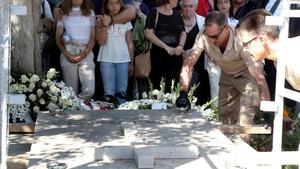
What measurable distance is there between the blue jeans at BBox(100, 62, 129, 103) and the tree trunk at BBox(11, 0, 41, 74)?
111 centimetres

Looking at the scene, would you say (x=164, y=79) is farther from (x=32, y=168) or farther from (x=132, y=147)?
(x=32, y=168)

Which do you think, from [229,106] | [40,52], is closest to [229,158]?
[229,106]

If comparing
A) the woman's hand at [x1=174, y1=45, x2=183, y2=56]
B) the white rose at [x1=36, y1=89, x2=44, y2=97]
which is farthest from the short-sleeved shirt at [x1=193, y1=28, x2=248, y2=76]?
the white rose at [x1=36, y1=89, x2=44, y2=97]

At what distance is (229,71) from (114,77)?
1658mm

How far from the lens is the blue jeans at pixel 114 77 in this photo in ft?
26.1

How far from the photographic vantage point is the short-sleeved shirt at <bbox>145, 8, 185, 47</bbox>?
7.91 m

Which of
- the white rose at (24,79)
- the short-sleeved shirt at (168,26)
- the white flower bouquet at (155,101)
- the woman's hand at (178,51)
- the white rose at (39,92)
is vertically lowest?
the white flower bouquet at (155,101)

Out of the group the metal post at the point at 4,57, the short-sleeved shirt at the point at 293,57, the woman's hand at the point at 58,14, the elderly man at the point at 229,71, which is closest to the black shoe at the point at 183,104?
the elderly man at the point at 229,71

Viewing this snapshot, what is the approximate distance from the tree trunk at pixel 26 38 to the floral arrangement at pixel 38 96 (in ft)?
0.57

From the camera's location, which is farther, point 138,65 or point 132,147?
point 138,65

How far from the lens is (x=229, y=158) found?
4.54 m

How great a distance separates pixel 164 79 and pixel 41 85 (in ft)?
5.72

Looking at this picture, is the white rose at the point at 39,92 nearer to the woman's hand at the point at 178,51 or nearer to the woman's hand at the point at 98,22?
the woman's hand at the point at 98,22

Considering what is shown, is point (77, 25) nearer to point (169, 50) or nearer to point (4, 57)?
point (169, 50)
